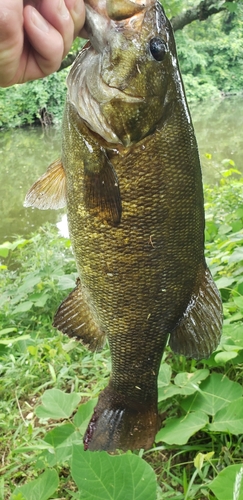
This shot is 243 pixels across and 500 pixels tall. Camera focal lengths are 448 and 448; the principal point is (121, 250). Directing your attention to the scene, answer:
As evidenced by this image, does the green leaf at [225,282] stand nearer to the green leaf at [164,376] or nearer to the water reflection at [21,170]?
the green leaf at [164,376]

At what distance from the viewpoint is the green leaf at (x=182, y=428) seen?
1751mm

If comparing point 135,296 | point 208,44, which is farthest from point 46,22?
point 208,44

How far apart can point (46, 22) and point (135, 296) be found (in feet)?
3.16

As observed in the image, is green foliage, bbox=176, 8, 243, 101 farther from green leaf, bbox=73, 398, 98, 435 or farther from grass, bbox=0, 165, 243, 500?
green leaf, bbox=73, 398, 98, 435

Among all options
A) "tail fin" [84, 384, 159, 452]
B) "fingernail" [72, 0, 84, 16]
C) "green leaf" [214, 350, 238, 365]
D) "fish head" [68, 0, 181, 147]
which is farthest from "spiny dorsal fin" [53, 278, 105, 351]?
"fingernail" [72, 0, 84, 16]

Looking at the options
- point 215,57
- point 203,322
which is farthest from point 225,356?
point 215,57

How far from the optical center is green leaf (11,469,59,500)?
66.2 inches

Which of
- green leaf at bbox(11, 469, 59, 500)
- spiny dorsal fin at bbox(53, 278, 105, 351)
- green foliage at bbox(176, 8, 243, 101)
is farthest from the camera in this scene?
green foliage at bbox(176, 8, 243, 101)

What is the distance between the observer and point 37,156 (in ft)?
54.3

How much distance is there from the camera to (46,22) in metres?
1.28

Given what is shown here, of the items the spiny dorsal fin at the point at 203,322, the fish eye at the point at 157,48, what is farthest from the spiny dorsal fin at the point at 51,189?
the spiny dorsal fin at the point at 203,322

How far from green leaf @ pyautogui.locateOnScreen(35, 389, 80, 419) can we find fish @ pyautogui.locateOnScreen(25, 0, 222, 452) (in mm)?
180

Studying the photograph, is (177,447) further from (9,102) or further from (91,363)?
(9,102)

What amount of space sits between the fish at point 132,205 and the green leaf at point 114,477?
43 cm
